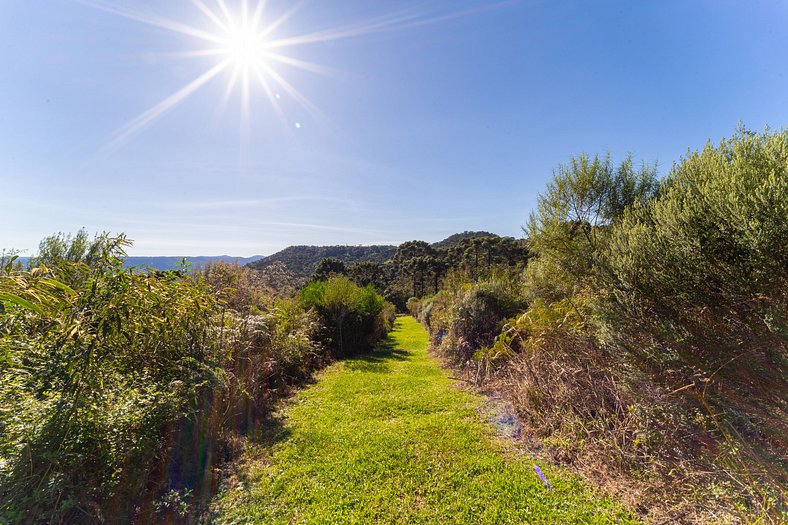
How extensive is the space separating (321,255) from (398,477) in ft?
253

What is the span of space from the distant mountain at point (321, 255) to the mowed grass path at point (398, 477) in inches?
1978

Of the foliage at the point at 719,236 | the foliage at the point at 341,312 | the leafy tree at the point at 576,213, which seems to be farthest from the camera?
the foliage at the point at 341,312

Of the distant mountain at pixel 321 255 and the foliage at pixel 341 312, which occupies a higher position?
the distant mountain at pixel 321 255

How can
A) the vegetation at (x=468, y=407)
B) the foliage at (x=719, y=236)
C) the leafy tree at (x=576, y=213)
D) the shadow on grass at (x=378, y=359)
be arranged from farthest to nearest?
the shadow on grass at (x=378, y=359) < the leafy tree at (x=576, y=213) < the foliage at (x=719, y=236) < the vegetation at (x=468, y=407)

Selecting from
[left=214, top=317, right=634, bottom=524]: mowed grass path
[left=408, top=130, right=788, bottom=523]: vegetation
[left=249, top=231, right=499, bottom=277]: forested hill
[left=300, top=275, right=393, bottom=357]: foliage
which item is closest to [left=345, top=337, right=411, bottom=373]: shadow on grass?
[left=300, top=275, right=393, bottom=357]: foliage

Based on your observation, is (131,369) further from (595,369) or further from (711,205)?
(711,205)

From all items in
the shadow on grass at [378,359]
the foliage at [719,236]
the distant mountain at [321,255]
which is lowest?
the shadow on grass at [378,359]

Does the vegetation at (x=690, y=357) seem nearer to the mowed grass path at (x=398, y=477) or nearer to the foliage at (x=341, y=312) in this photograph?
the mowed grass path at (x=398, y=477)

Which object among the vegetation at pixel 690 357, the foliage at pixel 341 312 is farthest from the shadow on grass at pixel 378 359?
the vegetation at pixel 690 357

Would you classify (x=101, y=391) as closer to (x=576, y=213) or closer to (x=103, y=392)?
(x=103, y=392)

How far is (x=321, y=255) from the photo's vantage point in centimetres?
7875

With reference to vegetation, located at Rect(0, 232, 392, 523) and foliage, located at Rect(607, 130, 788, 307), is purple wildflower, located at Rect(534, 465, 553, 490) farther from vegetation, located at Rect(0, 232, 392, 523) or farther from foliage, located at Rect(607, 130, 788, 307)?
vegetation, located at Rect(0, 232, 392, 523)

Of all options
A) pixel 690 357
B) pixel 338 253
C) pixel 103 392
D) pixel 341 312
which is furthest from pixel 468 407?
pixel 338 253

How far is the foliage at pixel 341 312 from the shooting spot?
48.8ft
